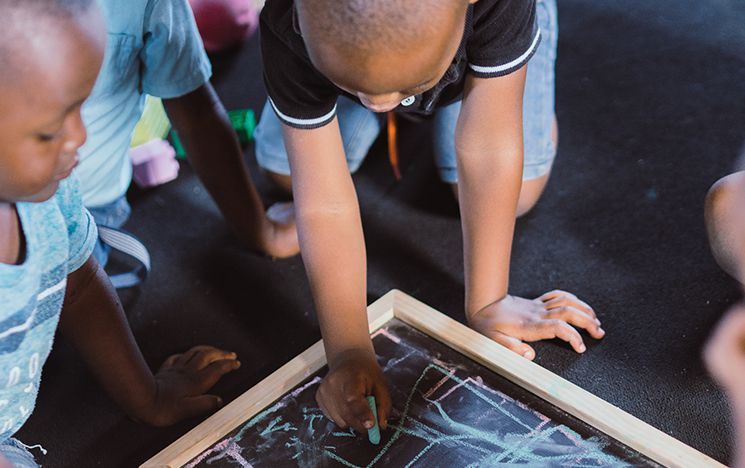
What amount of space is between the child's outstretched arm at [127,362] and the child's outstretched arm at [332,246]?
22 cm

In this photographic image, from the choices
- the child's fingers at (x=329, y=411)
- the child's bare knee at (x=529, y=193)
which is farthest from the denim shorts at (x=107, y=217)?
the child's bare knee at (x=529, y=193)

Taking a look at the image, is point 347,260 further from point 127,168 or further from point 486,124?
point 127,168

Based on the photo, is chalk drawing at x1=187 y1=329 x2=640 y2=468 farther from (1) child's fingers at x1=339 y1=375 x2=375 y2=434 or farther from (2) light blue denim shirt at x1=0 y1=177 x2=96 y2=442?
(2) light blue denim shirt at x1=0 y1=177 x2=96 y2=442

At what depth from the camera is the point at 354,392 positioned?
2.73 feet

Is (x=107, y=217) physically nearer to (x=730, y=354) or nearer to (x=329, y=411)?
(x=329, y=411)

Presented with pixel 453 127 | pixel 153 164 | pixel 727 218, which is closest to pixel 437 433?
pixel 727 218

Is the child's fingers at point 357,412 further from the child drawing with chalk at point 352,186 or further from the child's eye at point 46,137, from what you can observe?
the child's eye at point 46,137

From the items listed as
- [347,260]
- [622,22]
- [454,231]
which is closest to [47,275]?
[347,260]

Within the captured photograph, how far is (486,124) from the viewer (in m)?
0.94

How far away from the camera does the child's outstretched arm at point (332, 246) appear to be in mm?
883

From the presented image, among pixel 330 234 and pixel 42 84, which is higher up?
pixel 42 84

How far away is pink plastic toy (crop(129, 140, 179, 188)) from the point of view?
1.41 m

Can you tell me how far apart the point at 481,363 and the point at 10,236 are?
47 centimetres

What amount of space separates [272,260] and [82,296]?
0.41 metres
